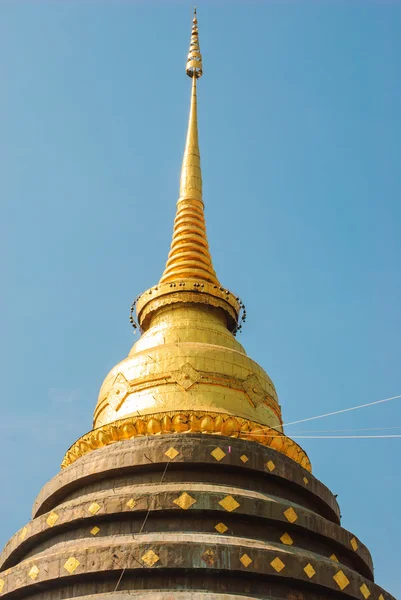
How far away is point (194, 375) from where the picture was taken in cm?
1762

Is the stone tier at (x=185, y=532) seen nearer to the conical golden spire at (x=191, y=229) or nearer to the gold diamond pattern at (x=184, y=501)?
the gold diamond pattern at (x=184, y=501)

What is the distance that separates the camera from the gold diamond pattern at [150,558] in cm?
1294

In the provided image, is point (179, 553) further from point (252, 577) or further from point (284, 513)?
point (284, 513)

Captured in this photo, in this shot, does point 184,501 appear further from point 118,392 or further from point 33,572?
point 118,392

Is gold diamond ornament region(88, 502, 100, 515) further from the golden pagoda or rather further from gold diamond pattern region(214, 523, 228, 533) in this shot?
gold diamond pattern region(214, 523, 228, 533)

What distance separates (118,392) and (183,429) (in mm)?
2510

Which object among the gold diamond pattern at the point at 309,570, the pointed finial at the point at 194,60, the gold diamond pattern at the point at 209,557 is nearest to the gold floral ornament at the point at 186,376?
the gold diamond pattern at the point at 209,557

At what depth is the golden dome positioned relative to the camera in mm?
16531

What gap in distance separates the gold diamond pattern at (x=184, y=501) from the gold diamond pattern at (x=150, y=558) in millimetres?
1266

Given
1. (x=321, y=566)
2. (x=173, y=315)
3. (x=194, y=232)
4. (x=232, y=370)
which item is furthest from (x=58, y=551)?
(x=194, y=232)

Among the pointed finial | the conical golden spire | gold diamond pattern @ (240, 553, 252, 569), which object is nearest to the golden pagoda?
gold diamond pattern @ (240, 553, 252, 569)

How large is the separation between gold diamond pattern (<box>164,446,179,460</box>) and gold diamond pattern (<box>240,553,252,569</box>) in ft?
8.42

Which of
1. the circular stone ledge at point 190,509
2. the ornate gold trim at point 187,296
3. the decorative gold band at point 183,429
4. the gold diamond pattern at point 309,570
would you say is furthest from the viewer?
the ornate gold trim at point 187,296

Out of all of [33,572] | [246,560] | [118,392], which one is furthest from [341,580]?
[118,392]
